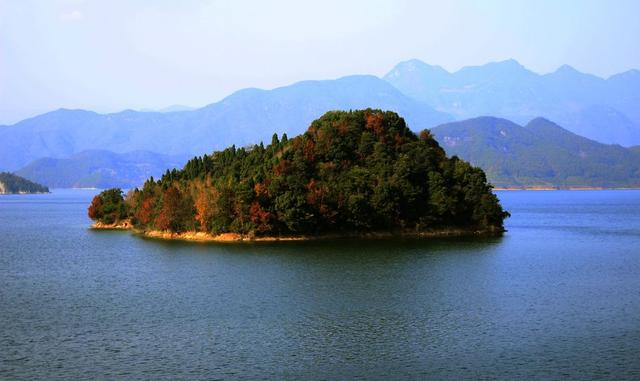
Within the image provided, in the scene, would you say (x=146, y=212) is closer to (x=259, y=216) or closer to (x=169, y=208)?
(x=169, y=208)

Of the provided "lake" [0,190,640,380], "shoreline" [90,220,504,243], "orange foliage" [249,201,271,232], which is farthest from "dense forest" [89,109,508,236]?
"lake" [0,190,640,380]

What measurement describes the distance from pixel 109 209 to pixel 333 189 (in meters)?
55.5

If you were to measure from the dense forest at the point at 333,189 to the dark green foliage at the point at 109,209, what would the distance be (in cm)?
1595

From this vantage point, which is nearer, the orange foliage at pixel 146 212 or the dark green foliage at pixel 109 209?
the orange foliage at pixel 146 212

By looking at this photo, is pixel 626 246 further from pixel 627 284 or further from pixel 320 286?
pixel 320 286

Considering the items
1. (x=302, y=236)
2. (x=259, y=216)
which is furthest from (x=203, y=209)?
(x=302, y=236)

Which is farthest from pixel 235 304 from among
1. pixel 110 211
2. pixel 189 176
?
pixel 110 211

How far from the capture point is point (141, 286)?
187 feet

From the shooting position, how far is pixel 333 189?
98750 mm

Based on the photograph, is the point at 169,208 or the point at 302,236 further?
the point at 169,208

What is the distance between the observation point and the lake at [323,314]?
33312mm

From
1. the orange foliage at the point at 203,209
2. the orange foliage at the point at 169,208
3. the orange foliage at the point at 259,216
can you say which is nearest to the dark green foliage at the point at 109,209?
the orange foliage at the point at 169,208

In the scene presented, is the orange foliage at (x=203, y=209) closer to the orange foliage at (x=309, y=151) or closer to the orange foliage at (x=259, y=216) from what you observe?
the orange foliage at (x=259, y=216)

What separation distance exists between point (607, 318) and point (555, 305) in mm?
4837
